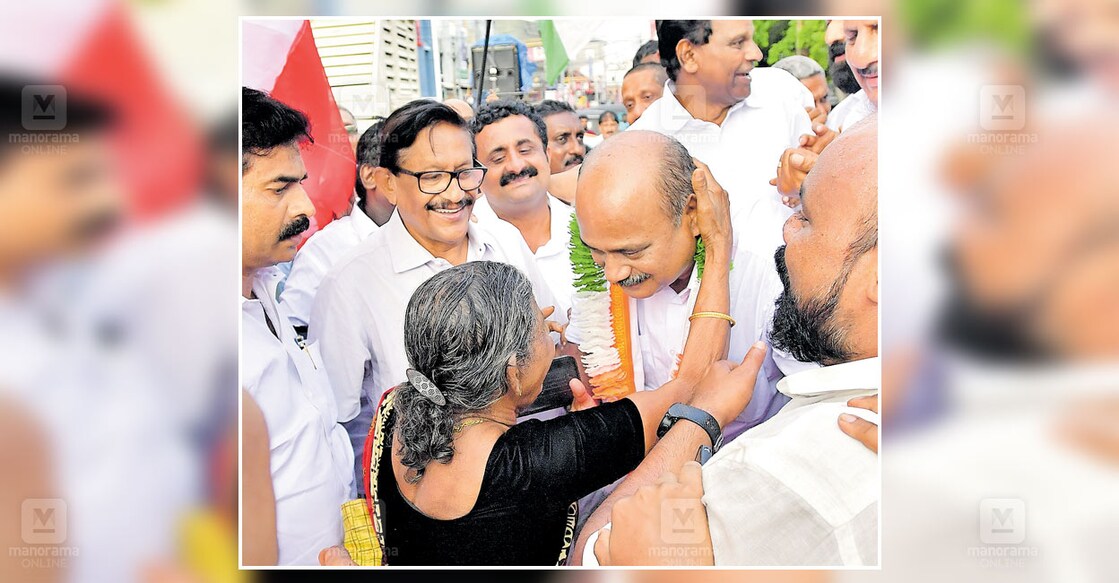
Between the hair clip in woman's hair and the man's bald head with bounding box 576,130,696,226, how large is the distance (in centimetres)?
84

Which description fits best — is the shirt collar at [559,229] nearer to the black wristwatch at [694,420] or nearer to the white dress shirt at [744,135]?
the white dress shirt at [744,135]

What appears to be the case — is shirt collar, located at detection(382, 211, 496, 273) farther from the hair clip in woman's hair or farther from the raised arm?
the raised arm

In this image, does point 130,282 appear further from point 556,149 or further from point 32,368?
point 556,149

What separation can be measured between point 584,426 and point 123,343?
65.0 inches

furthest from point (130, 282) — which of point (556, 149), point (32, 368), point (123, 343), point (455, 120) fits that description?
point (556, 149)

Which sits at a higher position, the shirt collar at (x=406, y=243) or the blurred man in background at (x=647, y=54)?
the blurred man in background at (x=647, y=54)

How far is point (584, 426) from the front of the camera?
9.95ft

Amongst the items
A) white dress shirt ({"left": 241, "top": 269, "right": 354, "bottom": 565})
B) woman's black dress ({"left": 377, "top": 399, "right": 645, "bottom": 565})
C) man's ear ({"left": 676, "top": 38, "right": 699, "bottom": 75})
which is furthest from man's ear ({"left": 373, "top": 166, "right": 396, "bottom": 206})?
man's ear ({"left": 676, "top": 38, "right": 699, "bottom": 75})

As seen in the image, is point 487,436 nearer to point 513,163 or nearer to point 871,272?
point 513,163

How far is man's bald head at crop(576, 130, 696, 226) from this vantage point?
3.08m

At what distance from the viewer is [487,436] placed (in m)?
2.98

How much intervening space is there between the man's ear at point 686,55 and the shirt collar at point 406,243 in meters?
0.89

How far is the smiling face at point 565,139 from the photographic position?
3.11 metres

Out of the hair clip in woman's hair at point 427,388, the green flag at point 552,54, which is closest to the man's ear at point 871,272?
the green flag at point 552,54
